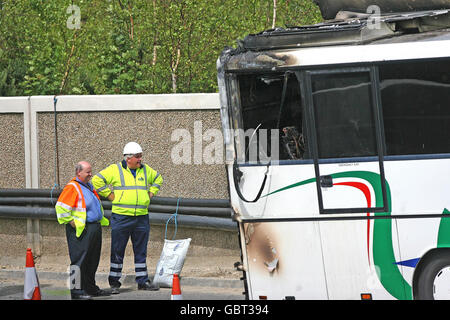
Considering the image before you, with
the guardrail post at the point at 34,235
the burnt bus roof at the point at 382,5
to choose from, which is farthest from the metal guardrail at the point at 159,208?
the burnt bus roof at the point at 382,5

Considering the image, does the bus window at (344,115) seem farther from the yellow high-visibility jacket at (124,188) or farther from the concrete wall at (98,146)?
the concrete wall at (98,146)

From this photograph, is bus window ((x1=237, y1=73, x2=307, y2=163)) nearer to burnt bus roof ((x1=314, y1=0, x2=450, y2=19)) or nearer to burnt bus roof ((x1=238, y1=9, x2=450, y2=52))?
burnt bus roof ((x1=238, y1=9, x2=450, y2=52))

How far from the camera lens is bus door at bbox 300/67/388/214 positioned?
828 centimetres

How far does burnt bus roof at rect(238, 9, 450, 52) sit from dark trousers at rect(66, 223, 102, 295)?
11.5ft

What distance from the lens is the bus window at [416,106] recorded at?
8.12 meters

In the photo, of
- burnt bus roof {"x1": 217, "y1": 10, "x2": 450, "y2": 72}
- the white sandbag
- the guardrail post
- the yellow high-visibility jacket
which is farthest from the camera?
the guardrail post

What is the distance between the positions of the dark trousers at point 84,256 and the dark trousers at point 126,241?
463 mm

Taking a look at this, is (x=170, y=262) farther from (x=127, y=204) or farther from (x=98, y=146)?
(x=98, y=146)

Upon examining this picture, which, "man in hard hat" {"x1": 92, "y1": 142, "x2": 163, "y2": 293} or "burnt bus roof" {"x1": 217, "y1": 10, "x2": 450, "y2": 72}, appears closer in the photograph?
"burnt bus roof" {"x1": 217, "y1": 10, "x2": 450, "y2": 72}

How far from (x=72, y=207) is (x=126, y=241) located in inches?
42.5

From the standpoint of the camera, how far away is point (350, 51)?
840 cm

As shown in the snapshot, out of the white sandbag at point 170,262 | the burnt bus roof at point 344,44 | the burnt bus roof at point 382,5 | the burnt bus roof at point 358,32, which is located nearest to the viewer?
the burnt bus roof at point 344,44

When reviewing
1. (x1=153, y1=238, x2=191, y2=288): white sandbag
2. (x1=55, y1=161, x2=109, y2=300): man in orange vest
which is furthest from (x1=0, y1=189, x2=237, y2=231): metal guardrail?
(x1=55, y1=161, x2=109, y2=300): man in orange vest

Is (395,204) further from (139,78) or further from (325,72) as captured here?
(139,78)
